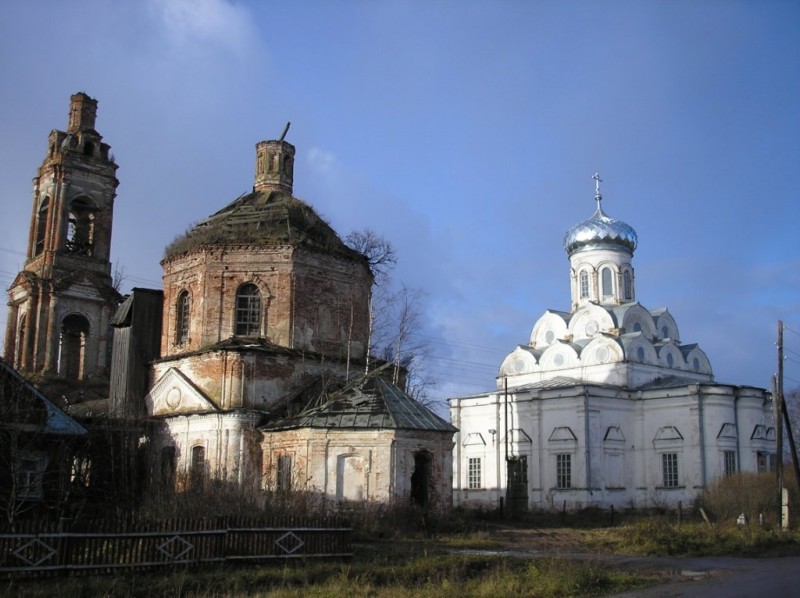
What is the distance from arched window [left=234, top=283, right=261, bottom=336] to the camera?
27.7 meters

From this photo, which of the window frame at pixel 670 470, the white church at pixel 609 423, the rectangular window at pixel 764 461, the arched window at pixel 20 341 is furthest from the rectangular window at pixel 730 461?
the arched window at pixel 20 341

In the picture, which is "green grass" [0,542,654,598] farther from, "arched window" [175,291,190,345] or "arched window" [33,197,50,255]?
"arched window" [33,197,50,255]

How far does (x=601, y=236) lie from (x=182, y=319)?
22.4m

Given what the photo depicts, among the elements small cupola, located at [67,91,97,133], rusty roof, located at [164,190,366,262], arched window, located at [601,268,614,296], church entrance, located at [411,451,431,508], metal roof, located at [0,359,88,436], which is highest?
small cupola, located at [67,91,97,133]

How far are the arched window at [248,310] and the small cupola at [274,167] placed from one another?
5.33 m

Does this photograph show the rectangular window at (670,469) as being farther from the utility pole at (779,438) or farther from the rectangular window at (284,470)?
the rectangular window at (284,470)

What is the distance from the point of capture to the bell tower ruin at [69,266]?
35938 millimetres

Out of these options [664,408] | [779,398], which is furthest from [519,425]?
[779,398]

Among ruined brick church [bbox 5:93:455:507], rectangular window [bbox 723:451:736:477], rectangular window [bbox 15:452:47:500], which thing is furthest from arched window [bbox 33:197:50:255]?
rectangular window [bbox 723:451:736:477]

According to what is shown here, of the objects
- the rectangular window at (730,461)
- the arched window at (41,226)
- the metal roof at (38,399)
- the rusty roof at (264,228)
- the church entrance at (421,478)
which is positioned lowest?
the church entrance at (421,478)

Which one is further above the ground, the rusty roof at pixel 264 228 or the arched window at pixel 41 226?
the arched window at pixel 41 226

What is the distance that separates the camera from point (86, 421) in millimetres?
25859

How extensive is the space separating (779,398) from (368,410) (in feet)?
39.8

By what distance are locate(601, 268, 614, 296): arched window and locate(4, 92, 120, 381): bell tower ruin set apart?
23.3 metres
